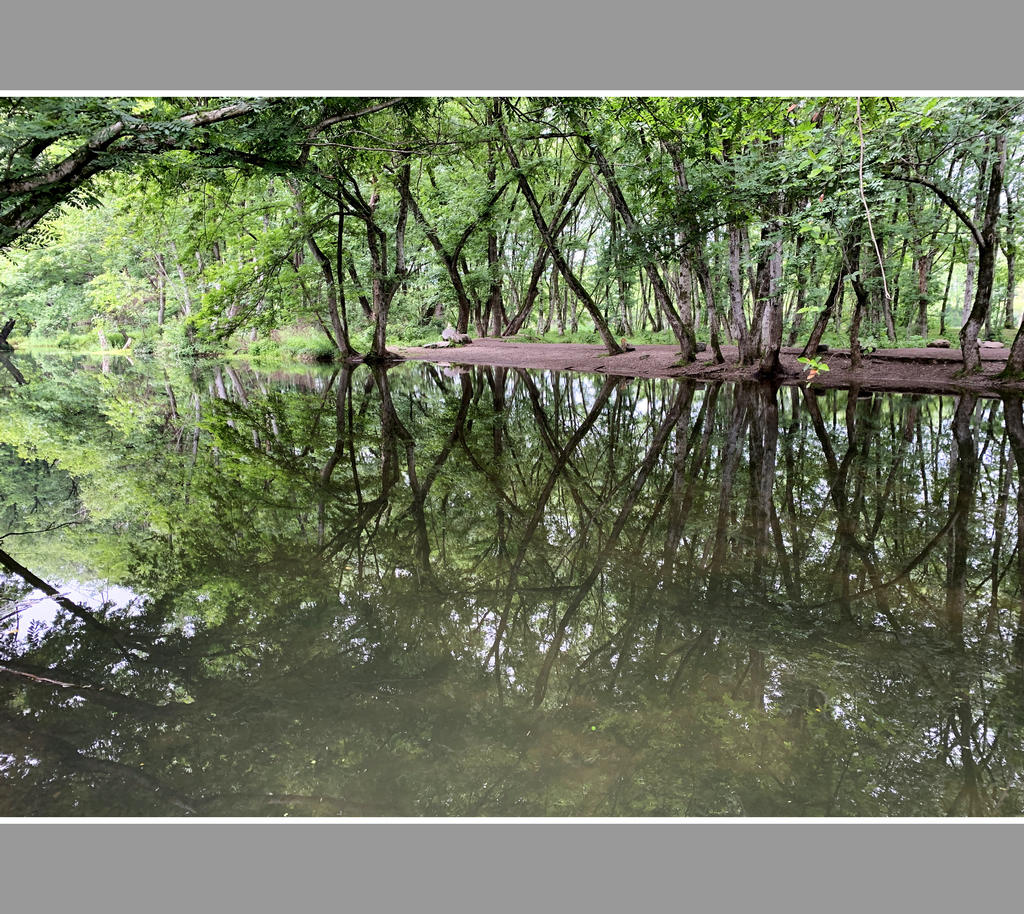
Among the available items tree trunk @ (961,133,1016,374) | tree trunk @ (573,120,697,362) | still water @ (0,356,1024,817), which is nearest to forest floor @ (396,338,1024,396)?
tree trunk @ (573,120,697,362)

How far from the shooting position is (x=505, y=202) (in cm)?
2373

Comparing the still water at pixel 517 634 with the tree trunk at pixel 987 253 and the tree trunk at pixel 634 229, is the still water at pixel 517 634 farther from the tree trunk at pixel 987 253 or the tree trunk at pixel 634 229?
the tree trunk at pixel 634 229

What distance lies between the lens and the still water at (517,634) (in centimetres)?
228

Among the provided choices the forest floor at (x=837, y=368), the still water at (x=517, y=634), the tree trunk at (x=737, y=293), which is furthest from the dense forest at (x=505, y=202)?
the still water at (x=517, y=634)

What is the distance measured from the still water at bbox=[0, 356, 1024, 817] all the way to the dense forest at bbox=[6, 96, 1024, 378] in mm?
1771

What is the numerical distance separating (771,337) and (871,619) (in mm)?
12632

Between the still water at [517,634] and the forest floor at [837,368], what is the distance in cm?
715

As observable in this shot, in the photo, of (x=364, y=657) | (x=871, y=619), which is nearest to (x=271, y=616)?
(x=364, y=657)

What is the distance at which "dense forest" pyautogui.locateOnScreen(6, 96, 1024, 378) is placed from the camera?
7.04 metres

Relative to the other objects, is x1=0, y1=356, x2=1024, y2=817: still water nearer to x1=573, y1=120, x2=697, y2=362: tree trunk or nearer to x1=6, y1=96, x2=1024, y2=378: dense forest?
x1=6, y1=96, x2=1024, y2=378: dense forest

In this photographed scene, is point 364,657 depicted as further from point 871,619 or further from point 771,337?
point 771,337

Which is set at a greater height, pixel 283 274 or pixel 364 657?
pixel 283 274

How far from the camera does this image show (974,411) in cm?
1027

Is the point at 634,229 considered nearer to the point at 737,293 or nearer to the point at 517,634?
the point at 737,293
